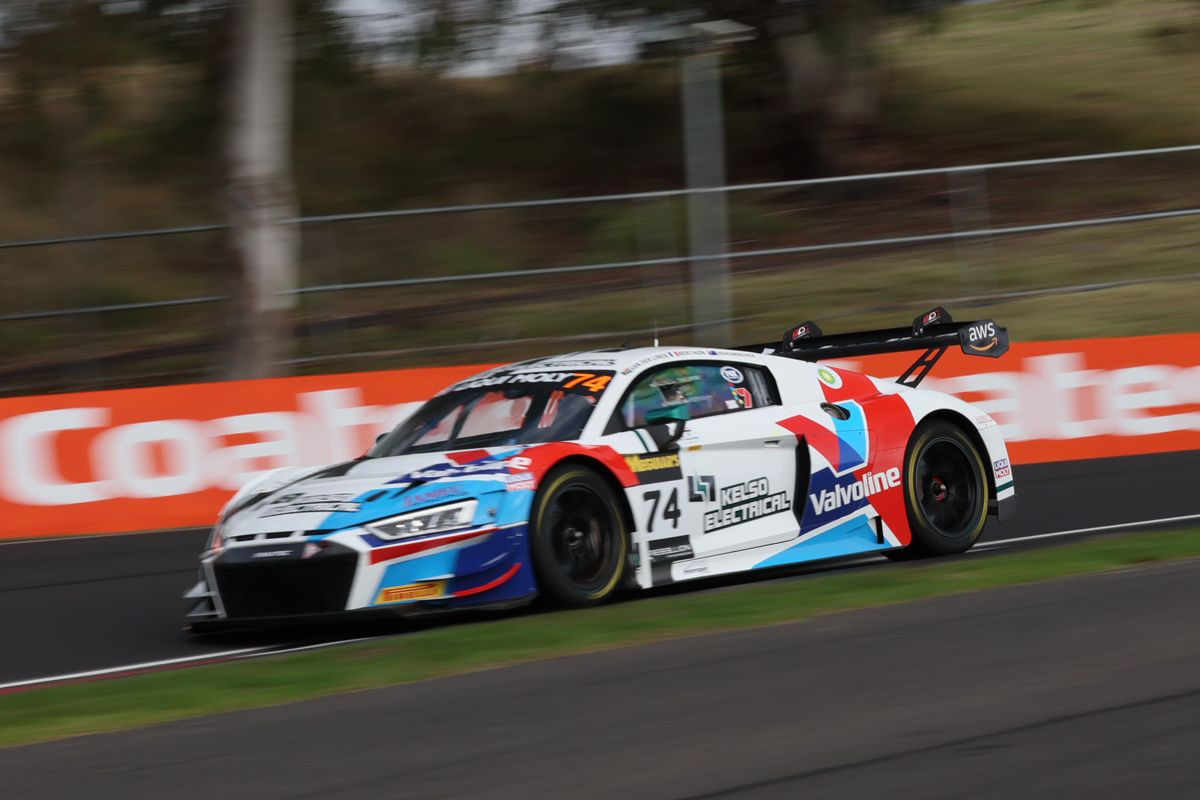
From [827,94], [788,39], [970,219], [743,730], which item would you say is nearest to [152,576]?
[743,730]

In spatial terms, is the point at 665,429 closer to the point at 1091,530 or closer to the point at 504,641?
the point at 504,641

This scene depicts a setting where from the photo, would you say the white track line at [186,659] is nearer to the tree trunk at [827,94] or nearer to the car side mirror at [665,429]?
the car side mirror at [665,429]

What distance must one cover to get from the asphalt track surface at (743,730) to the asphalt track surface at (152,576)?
2143 millimetres

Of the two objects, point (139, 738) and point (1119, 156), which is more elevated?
point (1119, 156)

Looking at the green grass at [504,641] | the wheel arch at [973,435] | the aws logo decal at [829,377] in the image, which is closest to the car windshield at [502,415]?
the green grass at [504,641]

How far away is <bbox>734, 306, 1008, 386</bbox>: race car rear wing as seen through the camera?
10.2 metres

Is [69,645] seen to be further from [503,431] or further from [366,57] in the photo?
[366,57]

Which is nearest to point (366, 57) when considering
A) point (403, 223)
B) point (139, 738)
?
point (403, 223)

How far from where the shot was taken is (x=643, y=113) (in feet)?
96.4

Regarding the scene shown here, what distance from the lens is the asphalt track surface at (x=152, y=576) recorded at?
809 centimetres

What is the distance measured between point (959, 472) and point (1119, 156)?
12.2 meters

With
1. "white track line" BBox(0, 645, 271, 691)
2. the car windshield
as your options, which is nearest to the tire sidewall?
the car windshield

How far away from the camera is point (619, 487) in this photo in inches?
332

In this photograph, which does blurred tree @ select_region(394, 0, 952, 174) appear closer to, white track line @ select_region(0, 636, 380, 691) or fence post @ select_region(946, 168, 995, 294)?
fence post @ select_region(946, 168, 995, 294)
